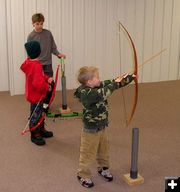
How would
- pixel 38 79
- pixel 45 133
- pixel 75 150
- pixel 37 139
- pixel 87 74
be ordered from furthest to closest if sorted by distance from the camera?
pixel 45 133 → pixel 37 139 → pixel 75 150 → pixel 38 79 → pixel 87 74

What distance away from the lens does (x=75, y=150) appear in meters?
3.65

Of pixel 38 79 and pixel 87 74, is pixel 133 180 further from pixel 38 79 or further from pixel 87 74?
pixel 38 79

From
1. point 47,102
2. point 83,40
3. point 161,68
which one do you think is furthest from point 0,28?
point 161,68

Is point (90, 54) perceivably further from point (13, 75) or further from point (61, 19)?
point (13, 75)

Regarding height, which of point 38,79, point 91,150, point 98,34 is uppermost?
point 98,34

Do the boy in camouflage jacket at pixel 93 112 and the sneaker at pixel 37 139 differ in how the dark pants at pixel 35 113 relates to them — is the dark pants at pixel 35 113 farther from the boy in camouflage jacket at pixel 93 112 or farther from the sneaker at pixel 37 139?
the boy in camouflage jacket at pixel 93 112

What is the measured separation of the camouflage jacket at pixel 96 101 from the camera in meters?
2.68

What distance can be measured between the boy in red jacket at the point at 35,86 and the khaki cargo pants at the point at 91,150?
2.82ft

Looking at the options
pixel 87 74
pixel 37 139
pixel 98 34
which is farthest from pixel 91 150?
pixel 98 34

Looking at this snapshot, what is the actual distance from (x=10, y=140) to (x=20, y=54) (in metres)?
2.08

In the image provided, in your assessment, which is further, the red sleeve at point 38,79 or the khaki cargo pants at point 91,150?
the red sleeve at point 38,79

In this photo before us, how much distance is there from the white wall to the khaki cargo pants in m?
3.05

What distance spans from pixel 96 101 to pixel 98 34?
11.4ft

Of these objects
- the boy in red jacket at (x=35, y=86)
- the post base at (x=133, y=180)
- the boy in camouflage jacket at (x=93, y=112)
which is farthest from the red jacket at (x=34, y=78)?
the post base at (x=133, y=180)
